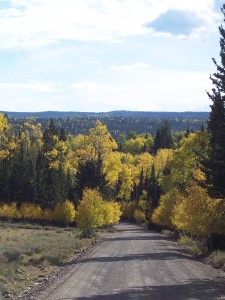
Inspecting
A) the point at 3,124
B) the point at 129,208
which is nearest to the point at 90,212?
the point at 3,124

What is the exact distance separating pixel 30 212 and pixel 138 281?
195 feet

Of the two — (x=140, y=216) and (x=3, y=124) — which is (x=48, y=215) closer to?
(x=3, y=124)

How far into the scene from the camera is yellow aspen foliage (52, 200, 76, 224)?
71.2 meters

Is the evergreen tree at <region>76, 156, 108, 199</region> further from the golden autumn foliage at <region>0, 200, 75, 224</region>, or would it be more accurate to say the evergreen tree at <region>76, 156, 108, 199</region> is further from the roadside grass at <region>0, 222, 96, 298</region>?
the roadside grass at <region>0, 222, 96, 298</region>

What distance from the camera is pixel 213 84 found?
78.3 feet

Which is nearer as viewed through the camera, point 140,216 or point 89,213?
point 89,213

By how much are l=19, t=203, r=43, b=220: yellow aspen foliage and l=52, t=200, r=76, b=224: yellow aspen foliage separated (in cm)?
491

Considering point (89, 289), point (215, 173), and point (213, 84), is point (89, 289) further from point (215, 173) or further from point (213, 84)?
point (213, 84)

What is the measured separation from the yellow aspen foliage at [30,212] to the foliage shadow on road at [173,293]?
59.9 m

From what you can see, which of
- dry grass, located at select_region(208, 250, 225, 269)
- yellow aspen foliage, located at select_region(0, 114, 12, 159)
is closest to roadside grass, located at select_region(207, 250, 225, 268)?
dry grass, located at select_region(208, 250, 225, 269)

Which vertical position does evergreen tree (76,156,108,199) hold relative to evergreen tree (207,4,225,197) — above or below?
below

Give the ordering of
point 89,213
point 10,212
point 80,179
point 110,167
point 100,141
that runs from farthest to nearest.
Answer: point 10,212 < point 110,167 < point 100,141 < point 80,179 < point 89,213

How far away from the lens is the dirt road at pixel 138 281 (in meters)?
17.5

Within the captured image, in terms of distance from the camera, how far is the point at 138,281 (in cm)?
2095
